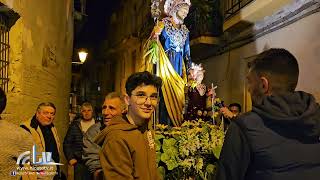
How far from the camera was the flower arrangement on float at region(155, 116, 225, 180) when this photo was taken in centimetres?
413

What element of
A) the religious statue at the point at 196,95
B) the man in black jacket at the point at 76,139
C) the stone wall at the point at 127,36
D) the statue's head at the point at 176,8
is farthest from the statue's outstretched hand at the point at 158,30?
the stone wall at the point at 127,36

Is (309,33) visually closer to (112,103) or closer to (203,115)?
(203,115)

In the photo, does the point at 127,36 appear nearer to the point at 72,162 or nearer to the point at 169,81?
the point at 169,81

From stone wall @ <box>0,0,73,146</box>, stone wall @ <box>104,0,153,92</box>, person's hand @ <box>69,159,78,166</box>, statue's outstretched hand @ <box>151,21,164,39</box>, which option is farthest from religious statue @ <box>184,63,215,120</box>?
stone wall @ <box>104,0,153,92</box>

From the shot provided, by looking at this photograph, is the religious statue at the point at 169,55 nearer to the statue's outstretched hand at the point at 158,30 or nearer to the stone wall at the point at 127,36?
the statue's outstretched hand at the point at 158,30

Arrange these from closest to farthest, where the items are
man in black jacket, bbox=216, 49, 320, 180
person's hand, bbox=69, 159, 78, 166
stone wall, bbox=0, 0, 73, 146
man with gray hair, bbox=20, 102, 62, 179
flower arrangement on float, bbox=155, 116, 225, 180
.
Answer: man in black jacket, bbox=216, 49, 320, 180 < flower arrangement on float, bbox=155, 116, 225, 180 < man with gray hair, bbox=20, 102, 62, 179 < stone wall, bbox=0, 0, 73, 146 < person's hand, bbox=69, 159, 78, 166

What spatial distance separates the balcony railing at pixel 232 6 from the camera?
36.3 ft

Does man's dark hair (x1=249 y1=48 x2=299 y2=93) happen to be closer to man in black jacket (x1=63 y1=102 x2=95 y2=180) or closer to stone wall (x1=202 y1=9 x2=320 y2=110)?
man in black jacket (x1=63 y1=102 x2=95 y2=180)

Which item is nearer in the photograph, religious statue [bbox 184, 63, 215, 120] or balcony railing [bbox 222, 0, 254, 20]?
religious statue [bbox 184, 63, 215, 120]

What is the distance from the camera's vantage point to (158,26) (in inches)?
244

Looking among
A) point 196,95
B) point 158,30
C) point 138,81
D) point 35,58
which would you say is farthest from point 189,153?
point 35,58

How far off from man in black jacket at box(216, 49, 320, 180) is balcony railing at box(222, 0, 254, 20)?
8700 mm

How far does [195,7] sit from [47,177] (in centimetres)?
1004

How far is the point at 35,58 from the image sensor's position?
6586mm
